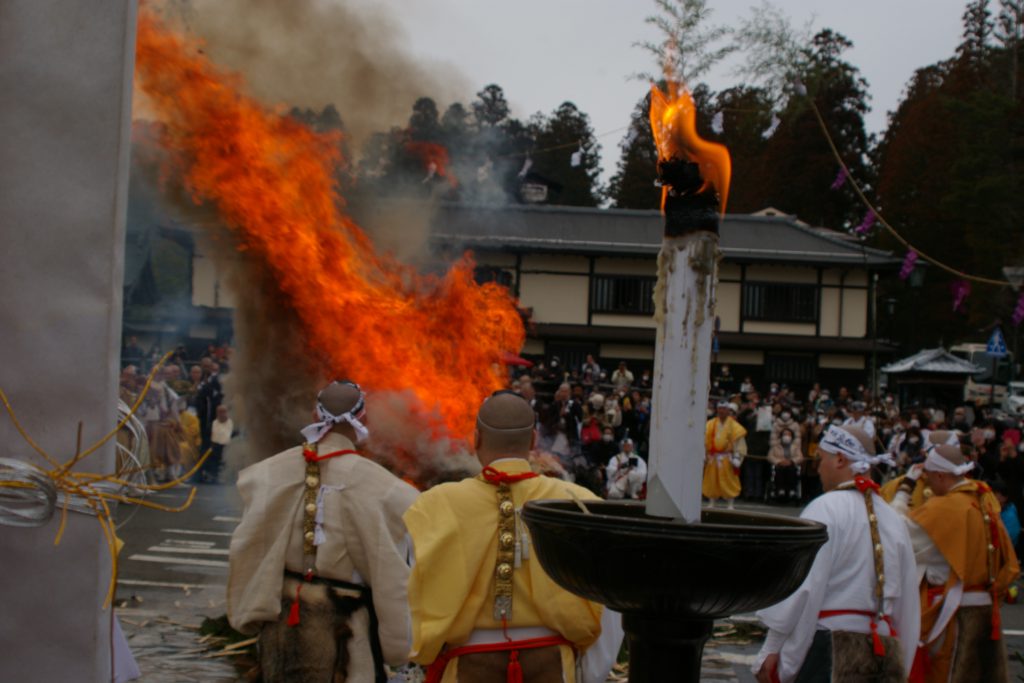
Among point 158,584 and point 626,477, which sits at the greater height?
point 626,477

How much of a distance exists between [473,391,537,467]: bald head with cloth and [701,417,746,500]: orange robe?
1366 centimetres

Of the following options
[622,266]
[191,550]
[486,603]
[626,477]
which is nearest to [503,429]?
[486,603]

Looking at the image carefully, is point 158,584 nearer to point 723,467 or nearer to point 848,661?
point 848,661

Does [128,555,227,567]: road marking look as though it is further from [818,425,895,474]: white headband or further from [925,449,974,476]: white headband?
[818,425,895,474]: white headband

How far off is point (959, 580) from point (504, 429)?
3.58 m

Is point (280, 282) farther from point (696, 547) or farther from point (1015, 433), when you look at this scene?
point (1015, 433)

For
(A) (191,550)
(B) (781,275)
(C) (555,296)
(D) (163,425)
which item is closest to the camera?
(A) (191,550)

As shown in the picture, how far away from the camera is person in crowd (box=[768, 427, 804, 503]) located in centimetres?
2030

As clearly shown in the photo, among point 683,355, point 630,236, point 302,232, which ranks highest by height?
point 630,236

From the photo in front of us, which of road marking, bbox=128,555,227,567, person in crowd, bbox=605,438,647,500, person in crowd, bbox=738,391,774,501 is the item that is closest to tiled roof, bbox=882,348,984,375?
person in crowd, bbox=738,391,774,501

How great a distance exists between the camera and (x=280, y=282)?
9664 millimetres

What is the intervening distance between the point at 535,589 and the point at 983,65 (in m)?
49.9

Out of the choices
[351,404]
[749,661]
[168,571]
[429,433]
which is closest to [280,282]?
[429,433]

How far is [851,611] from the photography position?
5.30 meters
